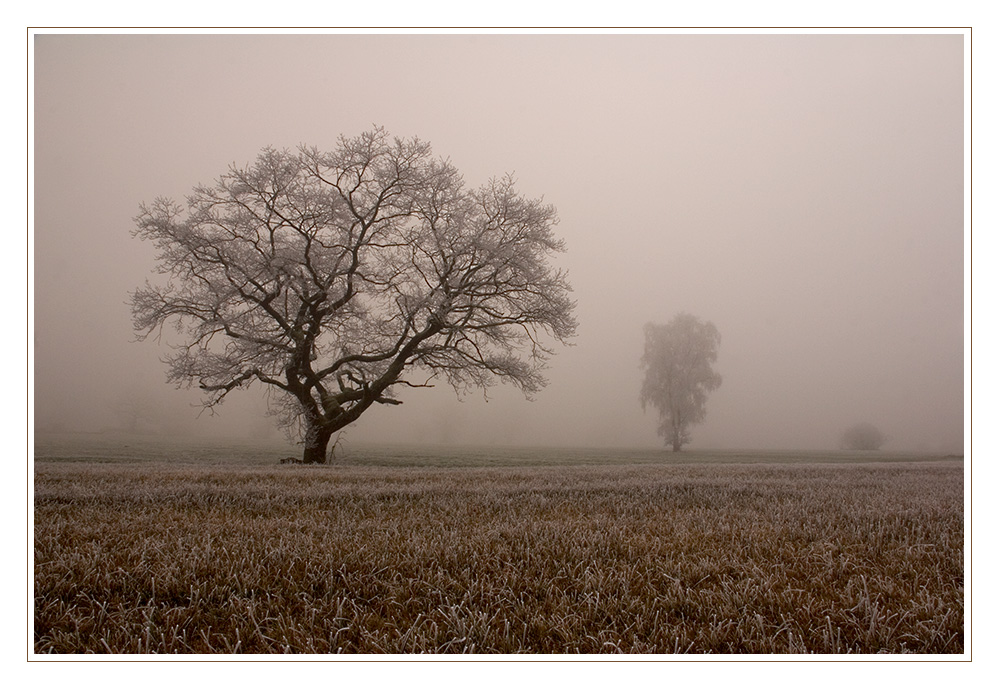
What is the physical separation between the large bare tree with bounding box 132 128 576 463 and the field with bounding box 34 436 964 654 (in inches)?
274

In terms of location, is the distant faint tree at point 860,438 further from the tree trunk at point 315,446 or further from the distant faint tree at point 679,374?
the tree trunk at point 315,446

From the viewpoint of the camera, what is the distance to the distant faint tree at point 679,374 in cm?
1928

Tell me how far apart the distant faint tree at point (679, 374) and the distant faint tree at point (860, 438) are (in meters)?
4.88

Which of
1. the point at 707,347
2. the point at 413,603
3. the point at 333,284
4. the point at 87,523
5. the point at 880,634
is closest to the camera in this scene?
the point at 880,634

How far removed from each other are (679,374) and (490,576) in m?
22.3

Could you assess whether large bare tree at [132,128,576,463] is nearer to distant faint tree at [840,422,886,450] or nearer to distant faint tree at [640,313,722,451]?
distant faint tree at [640,313,722,451]

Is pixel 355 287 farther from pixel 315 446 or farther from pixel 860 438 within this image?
pixel 860 438

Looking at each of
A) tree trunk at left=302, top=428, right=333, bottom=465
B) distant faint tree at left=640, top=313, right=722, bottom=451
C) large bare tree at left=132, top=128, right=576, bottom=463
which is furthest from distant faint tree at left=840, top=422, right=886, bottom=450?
tree trunk at left=302, top=428, right=333, bottom=465
